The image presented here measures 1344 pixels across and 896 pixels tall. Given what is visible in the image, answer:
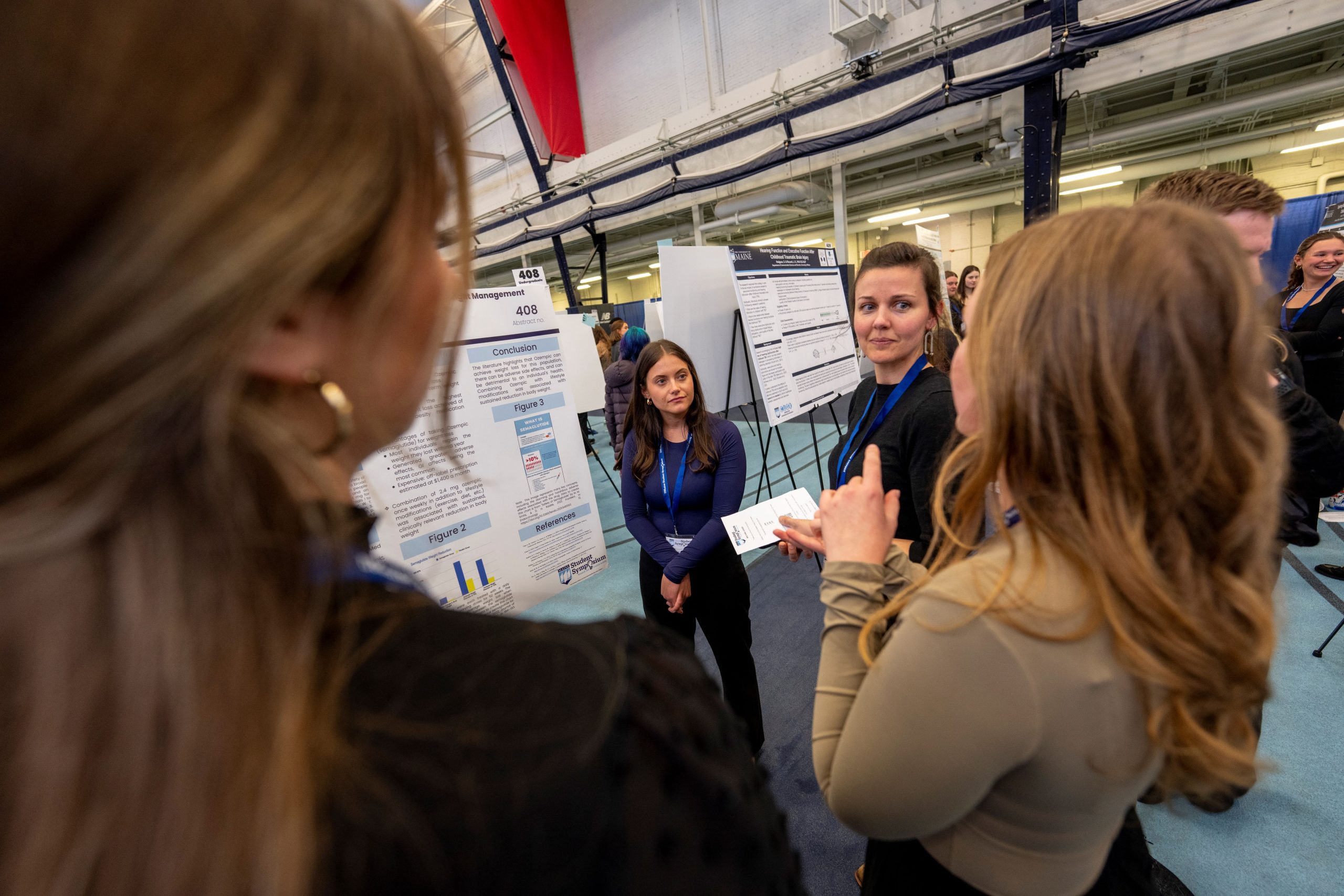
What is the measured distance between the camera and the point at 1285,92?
5754mm

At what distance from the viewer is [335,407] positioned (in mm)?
331

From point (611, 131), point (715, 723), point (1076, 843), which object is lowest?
point (1076, 843)

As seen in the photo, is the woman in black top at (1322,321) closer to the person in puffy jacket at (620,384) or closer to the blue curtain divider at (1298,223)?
the person in puffy jacket at (620,384)

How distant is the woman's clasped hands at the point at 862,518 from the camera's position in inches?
35.9

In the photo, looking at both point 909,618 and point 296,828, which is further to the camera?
point 909,618

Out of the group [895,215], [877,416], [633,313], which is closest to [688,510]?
[877,416]

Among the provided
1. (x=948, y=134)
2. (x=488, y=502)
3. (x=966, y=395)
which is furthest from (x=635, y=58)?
(x=966, y=395)

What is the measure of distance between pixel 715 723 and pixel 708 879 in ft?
0.27

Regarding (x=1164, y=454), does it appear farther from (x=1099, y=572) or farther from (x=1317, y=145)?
(x=1317, y=145)

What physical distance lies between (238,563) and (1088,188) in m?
13.5

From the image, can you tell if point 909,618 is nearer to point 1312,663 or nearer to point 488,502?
point 488,502

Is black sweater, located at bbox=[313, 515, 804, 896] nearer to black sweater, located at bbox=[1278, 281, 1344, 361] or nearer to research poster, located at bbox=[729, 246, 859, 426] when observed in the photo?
research poster, located at bbox=[729, 246, 859, 426]

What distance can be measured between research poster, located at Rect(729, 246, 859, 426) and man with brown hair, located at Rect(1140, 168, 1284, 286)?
140 cm

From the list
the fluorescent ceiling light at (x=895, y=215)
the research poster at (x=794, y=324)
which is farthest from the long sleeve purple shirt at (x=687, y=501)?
the fluorescent ceiling light at (x=895, y=215)
